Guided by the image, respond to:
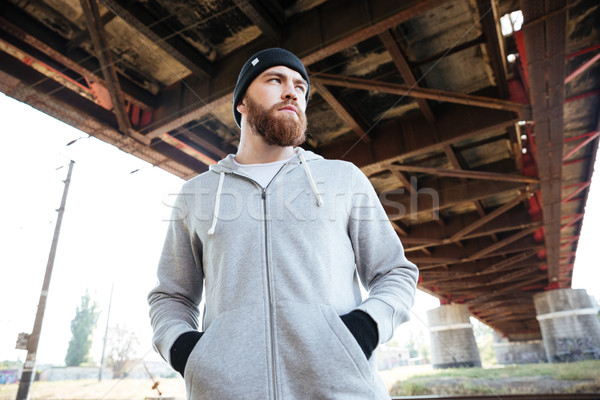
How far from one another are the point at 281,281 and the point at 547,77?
5306 mm

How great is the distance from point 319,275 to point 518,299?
2820cm

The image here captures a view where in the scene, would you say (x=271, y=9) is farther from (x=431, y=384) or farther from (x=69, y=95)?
(x=431, y=384)

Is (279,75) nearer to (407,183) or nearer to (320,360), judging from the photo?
(320,360)

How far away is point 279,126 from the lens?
1771mm

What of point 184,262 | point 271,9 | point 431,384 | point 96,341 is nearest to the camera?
point 184,262

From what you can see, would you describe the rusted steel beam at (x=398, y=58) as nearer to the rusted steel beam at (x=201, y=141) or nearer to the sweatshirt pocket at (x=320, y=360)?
the rusted steel beam at (x=201, y=141)

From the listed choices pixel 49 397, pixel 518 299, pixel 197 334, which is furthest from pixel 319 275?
pixel 518 299

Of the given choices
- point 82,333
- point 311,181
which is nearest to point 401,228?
point 311,181

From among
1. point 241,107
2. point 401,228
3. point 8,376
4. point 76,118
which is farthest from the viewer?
point 401,228

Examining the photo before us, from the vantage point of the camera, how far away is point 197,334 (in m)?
1.35

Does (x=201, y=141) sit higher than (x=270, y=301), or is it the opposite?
(x=201, y=141)

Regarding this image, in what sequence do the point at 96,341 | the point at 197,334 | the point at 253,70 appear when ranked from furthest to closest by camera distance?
1. the point at 96,341
2. the point at 253,70
3. the point at 197,334

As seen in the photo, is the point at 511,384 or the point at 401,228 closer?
the point at 401,228

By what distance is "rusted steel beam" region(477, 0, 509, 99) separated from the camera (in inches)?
179
